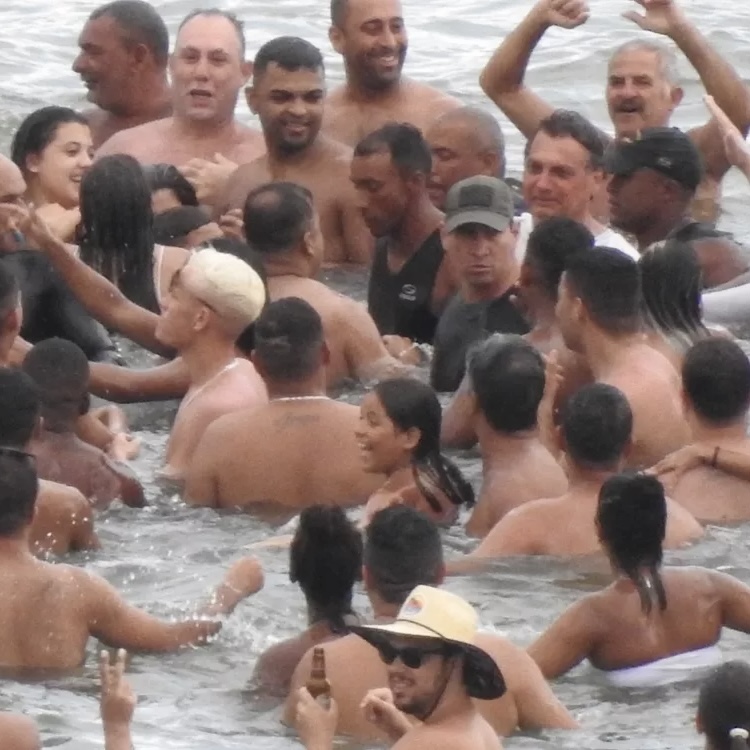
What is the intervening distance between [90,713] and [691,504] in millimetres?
2310

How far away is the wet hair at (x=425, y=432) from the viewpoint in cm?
887

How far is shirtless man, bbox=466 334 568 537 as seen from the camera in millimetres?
8938

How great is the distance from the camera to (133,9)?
44.9 ft

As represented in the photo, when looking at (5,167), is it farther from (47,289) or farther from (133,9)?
(133,9)

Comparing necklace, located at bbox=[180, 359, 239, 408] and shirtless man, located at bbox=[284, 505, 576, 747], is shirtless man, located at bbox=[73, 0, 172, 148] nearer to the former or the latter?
necklace, located at bbox=[180, 359, 239, 408]

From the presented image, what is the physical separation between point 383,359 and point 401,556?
3.75 m

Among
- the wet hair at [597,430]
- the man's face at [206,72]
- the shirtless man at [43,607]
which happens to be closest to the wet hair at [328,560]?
the shirtless man at [43,607]

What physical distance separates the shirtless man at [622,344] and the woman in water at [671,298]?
0.45 metres

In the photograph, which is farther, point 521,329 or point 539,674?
point 521,329

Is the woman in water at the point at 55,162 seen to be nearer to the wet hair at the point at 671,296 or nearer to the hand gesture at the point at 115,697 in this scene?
the wet hair at the point at 671,296

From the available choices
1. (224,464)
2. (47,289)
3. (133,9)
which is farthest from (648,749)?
(133,9)

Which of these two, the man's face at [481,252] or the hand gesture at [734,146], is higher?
the hand gesture at [734,146]

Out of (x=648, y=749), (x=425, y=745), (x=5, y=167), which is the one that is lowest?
(x=648, y=749)

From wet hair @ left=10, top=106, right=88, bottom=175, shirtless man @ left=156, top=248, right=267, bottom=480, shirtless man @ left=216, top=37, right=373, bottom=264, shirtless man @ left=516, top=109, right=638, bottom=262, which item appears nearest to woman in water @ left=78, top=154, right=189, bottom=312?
wet hair @ left=10, top=106, right=88, bottom=175
